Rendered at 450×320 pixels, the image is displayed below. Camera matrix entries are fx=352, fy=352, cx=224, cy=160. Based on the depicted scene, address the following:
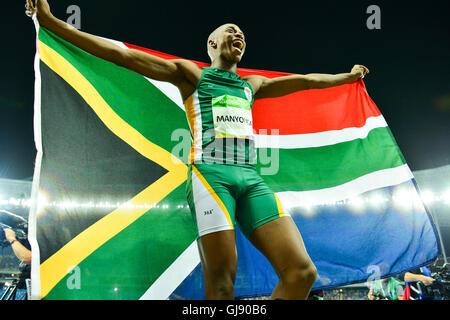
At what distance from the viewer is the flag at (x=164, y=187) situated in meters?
2.57

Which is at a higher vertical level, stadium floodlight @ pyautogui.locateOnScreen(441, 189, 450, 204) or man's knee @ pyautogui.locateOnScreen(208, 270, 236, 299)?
stadium floodlight @ pyautogui.locateOnScreen(441, 189, 450, 204)

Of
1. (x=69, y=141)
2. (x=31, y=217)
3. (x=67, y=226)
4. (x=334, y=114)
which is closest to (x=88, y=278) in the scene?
(x=67, y=226)

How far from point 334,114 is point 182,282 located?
2306 millimetres

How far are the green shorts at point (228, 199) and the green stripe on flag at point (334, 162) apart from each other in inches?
49.7

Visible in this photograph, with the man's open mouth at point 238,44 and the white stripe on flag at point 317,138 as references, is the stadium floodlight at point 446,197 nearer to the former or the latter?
the white stripe on flag at point 317,138

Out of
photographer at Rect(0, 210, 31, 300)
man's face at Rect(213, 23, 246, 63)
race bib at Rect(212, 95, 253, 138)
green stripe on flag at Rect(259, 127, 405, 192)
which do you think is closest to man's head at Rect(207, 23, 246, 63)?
man's face at Rect(213, 23, 246, 63)

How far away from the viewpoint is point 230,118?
7.75 ft

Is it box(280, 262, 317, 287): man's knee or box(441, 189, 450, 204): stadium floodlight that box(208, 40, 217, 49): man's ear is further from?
box(441, 189, 450, 204): stadium floodlight

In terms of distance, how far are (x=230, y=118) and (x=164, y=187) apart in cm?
106

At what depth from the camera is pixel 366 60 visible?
809 centimetres

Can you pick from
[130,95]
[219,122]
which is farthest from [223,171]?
[130,95]

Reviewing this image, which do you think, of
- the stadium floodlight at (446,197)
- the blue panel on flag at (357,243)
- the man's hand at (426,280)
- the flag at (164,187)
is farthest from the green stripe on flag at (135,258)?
the stadium floodlight at (446,197)

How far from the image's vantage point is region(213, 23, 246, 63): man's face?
2.66 metres

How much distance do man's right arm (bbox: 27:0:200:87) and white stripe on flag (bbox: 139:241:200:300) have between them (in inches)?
58.9
